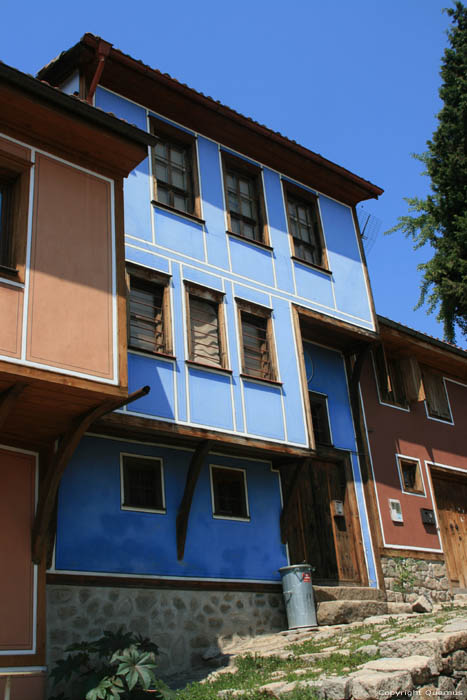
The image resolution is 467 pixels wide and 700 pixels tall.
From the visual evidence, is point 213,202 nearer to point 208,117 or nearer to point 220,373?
point 208,117

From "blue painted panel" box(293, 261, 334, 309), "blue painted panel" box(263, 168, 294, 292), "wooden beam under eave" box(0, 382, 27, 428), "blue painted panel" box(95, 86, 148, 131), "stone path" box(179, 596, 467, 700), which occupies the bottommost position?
"stone path" box(179, 596, 467, 700)

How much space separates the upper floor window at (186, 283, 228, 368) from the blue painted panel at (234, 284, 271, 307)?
44 centimetres

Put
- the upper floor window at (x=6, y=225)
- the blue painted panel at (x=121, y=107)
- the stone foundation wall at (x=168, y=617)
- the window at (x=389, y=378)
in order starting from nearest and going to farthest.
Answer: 1. the upper floor window at (x=6, y=225)
2. the stone foundation wall at (x=168, y=617)
3. the blue painted panel at (x=121, y=107)
4. the window at (x=389, y=378)

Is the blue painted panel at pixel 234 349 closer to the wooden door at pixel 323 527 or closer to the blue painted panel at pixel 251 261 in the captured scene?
the blue painted panel at pixel 251 261

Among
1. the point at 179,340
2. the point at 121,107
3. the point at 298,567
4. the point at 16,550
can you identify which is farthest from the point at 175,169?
the point at 16,550

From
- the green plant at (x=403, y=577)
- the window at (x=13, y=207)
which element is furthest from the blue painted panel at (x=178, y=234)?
the green plant at (x=403, y=577)

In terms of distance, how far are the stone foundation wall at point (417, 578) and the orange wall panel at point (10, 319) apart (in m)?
8.57

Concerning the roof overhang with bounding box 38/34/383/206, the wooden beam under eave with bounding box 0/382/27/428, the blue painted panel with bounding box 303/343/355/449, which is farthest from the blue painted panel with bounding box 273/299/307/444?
the wooden beam under eave with bounding box 0/382/27/428

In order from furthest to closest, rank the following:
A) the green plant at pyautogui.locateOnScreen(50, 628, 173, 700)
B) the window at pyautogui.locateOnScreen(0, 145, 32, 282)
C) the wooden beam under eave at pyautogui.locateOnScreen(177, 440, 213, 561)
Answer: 1. the wooden beam under eave at pyautogui.locateOnScreen(177, 440, 213, 561)
2. the window at pyautogui.locateOnScreen(0, 145, 32, 282)
3. the green plant at pyautogui.locateOnScreen(50, 628, 173, 700)

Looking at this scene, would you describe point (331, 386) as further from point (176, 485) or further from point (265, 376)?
point (176, 485)

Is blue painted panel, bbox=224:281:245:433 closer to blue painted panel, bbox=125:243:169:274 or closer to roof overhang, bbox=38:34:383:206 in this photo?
blue painted panel, bbox=125:243:169:274

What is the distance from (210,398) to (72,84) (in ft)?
18.4

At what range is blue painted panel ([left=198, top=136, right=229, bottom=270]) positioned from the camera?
42.9 feet

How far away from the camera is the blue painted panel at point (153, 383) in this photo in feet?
35.4
